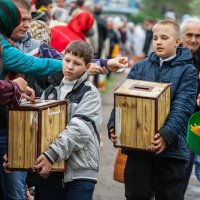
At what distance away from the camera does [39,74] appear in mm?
5734

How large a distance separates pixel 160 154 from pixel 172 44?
→ 36.8 inches

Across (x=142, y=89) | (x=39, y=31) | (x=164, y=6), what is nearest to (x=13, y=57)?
(x=142, y=89)

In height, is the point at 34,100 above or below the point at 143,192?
above

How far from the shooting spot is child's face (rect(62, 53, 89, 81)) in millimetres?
5590

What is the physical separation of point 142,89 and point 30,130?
1.06m

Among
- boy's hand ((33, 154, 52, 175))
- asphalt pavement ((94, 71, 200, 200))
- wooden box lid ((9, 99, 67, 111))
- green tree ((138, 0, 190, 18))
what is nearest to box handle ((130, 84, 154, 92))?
wooden box lid ((9, 99, 67, 111))

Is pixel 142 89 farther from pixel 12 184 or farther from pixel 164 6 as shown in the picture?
pixel 164 6

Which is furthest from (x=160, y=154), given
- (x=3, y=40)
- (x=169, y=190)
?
(x=3, y=40)

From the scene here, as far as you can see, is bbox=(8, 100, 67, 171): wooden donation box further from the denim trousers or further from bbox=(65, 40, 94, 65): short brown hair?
the denim trousers

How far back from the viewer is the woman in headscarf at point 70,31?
28.2ft

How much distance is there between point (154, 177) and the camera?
20.6 ft

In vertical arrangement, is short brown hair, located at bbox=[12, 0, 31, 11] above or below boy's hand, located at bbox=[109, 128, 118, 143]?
above

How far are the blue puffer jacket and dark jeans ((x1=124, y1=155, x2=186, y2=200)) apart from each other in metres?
0.11

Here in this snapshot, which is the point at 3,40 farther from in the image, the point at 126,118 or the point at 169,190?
the point at 169,190
